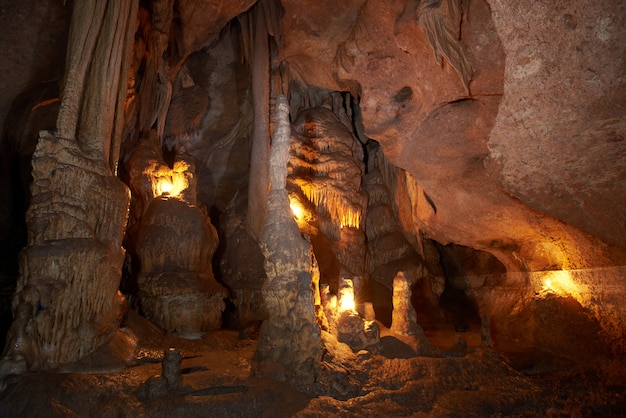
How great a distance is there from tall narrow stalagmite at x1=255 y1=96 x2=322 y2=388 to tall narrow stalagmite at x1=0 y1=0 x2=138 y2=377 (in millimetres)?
2296

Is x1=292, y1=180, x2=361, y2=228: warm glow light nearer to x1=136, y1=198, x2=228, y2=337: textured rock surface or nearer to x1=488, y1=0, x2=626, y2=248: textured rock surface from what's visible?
x1=136, y1=198, x2=228, y2=337: textured rock surface

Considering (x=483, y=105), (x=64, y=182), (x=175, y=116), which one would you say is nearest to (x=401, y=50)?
(x=483, y=105)

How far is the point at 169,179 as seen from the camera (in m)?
9.77

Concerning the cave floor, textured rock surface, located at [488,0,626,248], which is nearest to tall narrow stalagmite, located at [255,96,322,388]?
the cave floor

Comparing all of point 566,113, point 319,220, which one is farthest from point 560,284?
point 319,220

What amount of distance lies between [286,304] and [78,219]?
3052 mm

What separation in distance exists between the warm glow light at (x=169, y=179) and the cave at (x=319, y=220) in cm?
5

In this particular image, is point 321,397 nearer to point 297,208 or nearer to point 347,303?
point 347,303

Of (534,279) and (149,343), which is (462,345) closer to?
(534,279)

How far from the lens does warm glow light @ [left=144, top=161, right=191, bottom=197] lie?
9586 millimetres

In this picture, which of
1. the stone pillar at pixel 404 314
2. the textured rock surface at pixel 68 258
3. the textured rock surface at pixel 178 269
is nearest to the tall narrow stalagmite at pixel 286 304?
the stone pillar at pixel 404 314

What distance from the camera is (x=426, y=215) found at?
29.2 ft

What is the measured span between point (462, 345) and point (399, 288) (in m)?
1.44

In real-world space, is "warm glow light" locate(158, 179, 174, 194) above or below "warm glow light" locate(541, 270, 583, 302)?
above
